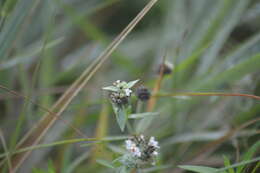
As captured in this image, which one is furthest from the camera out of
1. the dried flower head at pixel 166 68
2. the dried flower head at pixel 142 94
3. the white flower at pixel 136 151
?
the dried flower head at pixel 166 68

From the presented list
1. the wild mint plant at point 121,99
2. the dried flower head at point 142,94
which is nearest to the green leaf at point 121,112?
the wild mint plant at point 121,99

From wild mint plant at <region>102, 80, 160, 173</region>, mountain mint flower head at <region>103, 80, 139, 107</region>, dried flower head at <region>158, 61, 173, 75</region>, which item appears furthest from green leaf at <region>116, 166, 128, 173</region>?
dried flower head at <region>158, 61, 173, 75</region>

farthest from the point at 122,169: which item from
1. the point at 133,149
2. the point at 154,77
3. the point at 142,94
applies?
the point at 154,77

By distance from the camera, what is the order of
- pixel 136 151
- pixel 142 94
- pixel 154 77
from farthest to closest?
pixel 154 77, pixel 142 94, pixel 136 151

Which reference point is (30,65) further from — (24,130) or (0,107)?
(24,130)

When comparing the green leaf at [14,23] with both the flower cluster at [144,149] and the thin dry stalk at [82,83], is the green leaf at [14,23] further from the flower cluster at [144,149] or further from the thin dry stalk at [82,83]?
the flower cluster at [144,149]

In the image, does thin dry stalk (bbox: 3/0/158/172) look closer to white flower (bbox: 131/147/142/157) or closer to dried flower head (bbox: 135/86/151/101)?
dried flower head (bbox: 135/86/151/101)

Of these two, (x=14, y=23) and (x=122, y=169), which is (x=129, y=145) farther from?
(x=14, y=23)

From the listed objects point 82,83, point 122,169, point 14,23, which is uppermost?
point 14,23

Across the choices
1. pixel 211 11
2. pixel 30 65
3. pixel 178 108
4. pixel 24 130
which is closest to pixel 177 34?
pixel 211 11
